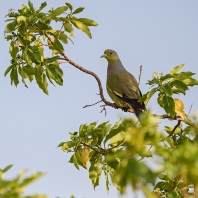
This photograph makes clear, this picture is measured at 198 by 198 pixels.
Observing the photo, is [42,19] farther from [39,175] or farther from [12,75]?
[39,175]

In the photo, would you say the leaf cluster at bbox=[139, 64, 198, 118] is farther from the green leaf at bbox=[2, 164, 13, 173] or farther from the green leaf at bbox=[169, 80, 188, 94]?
the green leaf at bbox=[2, 164, 13, 173]

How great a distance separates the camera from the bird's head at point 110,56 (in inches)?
363

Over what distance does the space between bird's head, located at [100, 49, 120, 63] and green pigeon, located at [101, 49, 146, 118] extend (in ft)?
0.09

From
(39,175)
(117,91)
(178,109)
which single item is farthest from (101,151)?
(39,175)

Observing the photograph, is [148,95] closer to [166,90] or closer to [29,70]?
[166,90]

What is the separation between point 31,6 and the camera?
5.69m

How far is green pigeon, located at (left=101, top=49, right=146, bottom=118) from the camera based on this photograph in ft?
23.6

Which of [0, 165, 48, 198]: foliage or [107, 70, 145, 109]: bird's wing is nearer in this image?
[0, 165, 48, 198]: foliage

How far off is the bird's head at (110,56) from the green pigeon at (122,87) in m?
0.03

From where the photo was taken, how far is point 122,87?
784cm

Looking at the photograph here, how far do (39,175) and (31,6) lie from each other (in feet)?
14.4

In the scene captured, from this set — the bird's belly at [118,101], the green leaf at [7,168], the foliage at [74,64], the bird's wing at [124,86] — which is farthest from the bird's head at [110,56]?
the green leaf at [7,168]

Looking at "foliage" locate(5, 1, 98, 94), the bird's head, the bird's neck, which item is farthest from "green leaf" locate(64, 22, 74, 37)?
the bird's head

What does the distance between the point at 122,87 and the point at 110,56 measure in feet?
5.24
